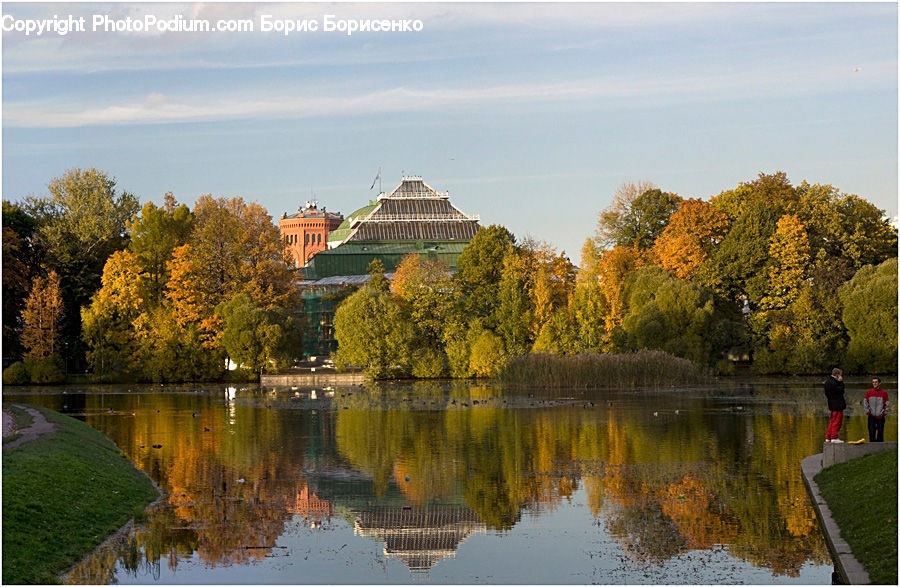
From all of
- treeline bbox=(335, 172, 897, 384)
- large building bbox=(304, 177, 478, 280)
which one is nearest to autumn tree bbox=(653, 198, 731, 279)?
treeline bbox=(335, 172, 897, 384)

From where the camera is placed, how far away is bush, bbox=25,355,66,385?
72.5 metres

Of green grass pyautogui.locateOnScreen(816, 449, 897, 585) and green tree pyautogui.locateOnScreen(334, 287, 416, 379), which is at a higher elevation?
green tree pyautogui.locateOnScreen(334, 287, 416, 379)

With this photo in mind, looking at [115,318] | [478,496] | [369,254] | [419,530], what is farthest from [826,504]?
[369,254]

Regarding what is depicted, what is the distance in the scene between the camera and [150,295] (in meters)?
77.0

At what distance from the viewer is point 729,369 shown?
7069 centimetres

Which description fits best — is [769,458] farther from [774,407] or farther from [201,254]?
[201,254]

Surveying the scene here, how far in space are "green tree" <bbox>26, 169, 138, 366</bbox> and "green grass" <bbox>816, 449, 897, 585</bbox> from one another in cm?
6323

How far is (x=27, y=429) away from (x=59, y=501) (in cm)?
1020

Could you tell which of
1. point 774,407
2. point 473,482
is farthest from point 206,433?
point 774,407

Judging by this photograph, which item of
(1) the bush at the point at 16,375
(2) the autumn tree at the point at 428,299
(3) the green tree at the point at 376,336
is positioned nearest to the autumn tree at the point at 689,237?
(2) the autumn tree at the point at 428,299

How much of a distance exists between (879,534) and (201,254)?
65.9m

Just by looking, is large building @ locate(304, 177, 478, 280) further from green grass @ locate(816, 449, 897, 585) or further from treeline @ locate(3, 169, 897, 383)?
green grass @ locate(816, 449, 897, 585)

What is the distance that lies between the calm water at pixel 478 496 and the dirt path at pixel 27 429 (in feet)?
7.51

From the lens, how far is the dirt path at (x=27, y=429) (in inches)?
1029
